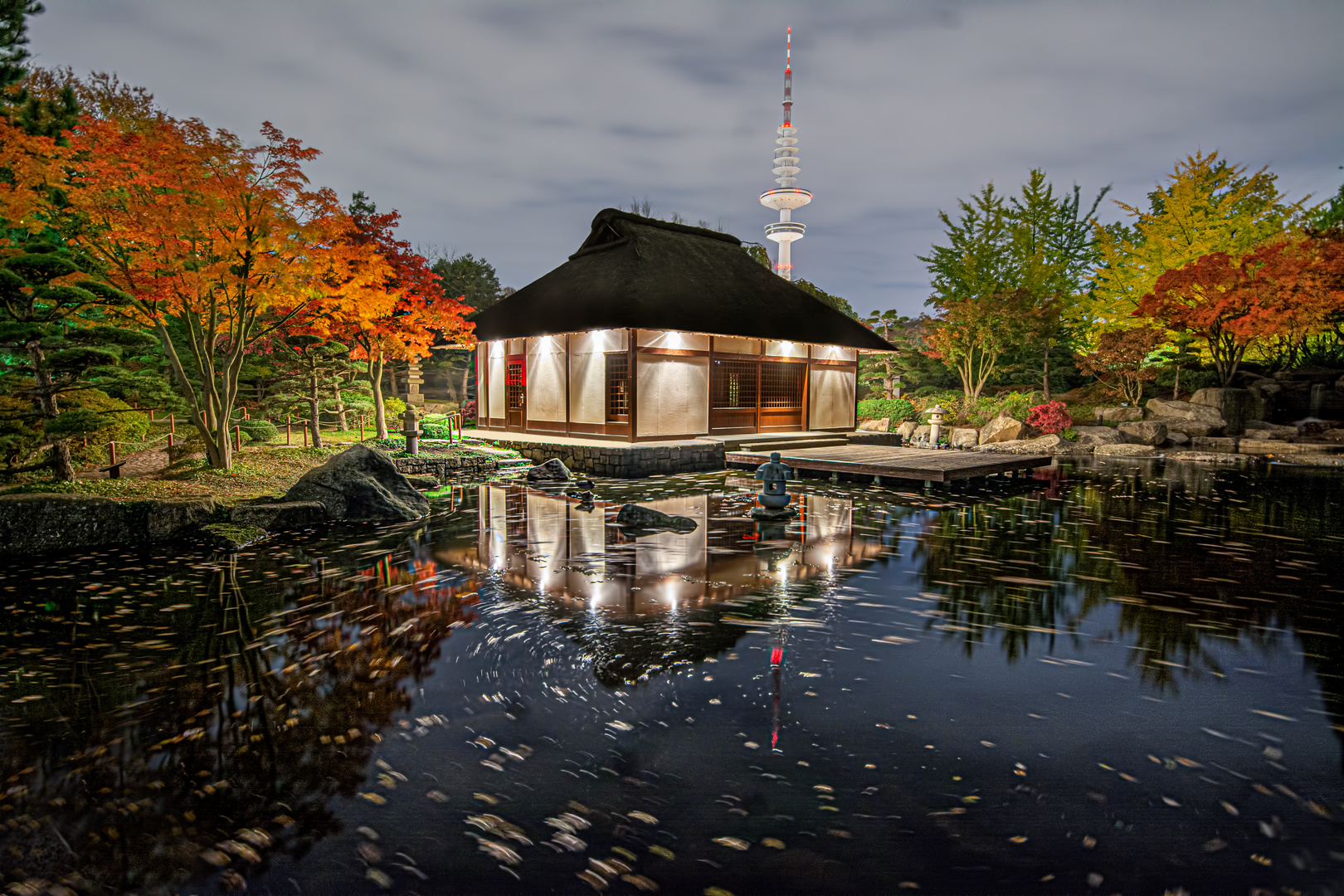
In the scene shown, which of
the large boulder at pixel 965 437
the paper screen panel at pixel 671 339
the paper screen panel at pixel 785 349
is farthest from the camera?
the large boulder at pixel 965 437

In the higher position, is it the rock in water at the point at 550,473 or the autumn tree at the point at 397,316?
the autumn tree at the point at 397,316

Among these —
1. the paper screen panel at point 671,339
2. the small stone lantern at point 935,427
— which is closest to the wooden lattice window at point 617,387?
the paper screen panel at point 671,339

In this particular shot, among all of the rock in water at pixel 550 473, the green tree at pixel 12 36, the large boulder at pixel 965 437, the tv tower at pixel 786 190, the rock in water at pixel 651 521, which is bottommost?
the rock in water at pixel 651 521

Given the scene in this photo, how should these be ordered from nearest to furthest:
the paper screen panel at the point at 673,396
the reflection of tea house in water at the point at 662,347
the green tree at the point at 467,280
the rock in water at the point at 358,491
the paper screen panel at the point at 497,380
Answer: the rock in water at the point at 358,491 < the paper screen panel at the point at 673,396 < the reflection of tea house in water at the point at 662,347 < the paper screen panel at the point at 497,380 < the green tree at the point at 467,280

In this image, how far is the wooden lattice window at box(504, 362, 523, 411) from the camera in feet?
68.1

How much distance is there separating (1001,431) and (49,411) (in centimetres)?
2511

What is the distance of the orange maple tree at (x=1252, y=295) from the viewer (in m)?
18.6

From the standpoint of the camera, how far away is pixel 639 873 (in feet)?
8.31

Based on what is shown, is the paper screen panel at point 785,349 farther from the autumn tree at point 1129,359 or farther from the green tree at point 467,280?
the green tree at point 467,280

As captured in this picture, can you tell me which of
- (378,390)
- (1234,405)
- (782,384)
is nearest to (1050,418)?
(1234,405)

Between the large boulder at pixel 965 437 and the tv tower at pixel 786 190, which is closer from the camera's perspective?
the large boulder at pixel 965 437

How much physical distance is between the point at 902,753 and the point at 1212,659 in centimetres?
301

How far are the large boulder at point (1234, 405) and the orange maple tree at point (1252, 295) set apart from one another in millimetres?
649

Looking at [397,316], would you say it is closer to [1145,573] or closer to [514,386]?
[514,386]
